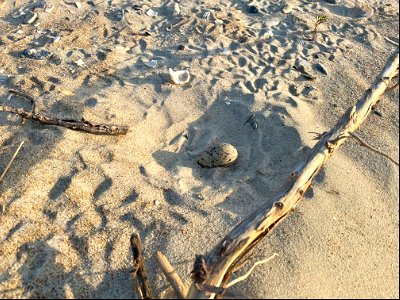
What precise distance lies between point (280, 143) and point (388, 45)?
219 centimetres

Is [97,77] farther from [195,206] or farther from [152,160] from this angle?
[195,206]

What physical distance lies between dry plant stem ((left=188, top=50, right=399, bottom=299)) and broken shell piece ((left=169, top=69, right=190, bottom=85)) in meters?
1.80

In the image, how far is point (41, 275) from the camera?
235 centimetres

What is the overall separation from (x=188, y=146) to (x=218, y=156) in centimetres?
38

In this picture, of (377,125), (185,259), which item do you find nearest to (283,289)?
(185,259)

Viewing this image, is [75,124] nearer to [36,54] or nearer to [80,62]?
[80,62]

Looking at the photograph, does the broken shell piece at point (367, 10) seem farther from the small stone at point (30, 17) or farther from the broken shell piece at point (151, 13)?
the small stone at point (30, 17)

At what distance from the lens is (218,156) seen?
3178mm

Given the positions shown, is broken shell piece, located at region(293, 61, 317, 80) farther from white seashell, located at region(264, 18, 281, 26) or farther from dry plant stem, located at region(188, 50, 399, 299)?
dry plant stem, located at region(188, 50, 399, 299)

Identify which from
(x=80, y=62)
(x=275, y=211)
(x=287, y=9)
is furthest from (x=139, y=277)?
(x=287, y=9)

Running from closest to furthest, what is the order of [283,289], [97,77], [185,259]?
[283,289]
[185,259]
[97,77]

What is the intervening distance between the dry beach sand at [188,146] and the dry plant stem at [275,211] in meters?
0.27

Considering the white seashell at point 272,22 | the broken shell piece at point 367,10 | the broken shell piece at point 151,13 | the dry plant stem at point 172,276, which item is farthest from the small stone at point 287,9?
the dry plant stem at point 172,276

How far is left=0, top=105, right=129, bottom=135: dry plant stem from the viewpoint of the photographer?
3.34m
